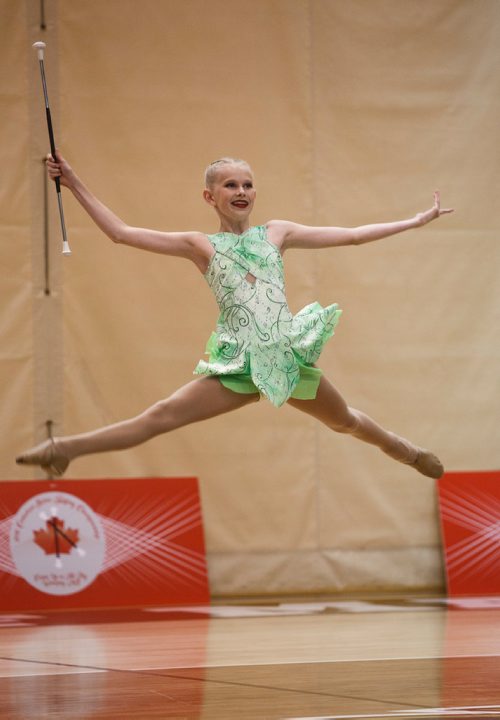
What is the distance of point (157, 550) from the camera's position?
243 inches

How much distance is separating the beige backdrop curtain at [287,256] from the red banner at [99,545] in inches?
9.4

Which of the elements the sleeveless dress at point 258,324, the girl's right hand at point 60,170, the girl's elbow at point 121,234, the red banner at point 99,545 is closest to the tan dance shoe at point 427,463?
the sleeveless dress at point 258,324

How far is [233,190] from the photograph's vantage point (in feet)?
13.3

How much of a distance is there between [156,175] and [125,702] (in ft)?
13.4

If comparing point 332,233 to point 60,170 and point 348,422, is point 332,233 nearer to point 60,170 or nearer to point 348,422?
point 348,422

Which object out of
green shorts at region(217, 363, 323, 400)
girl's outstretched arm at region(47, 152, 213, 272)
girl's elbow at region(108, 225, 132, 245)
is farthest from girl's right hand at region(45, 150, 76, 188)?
green shorts at region(217, 363, 323, 400)

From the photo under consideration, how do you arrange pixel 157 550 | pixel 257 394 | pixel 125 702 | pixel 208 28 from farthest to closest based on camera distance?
pixel 208 28, pixel 157 550, pixel 257 394, pixel 125 702

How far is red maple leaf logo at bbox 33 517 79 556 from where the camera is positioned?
5.96m

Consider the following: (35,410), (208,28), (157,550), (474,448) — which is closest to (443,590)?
(474,448)

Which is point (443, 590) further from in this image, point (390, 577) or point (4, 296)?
point (4, 296)

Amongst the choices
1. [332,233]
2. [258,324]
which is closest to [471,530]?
[332,233]

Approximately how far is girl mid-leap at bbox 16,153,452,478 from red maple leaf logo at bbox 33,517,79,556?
2.16 meters

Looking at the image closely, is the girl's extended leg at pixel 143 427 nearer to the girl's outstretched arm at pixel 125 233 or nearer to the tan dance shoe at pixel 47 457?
the tan dance shoe at pixel 47 457

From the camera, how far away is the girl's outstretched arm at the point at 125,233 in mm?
3914
